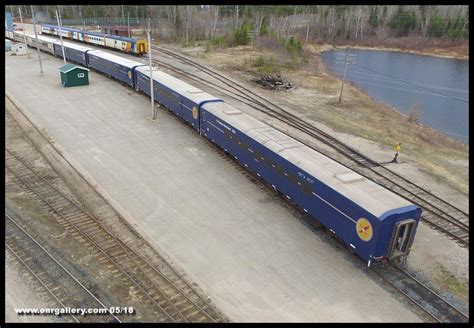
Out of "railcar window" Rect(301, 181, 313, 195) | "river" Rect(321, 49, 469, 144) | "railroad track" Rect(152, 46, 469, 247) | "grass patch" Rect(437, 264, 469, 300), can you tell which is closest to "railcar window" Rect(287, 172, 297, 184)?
"railcar window" Rect(301, 181, 313, 195)

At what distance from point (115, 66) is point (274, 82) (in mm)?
19118

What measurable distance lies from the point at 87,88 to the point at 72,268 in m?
30.8

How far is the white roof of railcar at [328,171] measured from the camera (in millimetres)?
15312

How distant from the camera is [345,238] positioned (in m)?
16.4

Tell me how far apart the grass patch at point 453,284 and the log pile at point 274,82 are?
110ft

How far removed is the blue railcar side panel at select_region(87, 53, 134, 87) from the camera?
41.3m

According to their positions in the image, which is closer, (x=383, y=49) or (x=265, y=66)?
(x=265, y=66)

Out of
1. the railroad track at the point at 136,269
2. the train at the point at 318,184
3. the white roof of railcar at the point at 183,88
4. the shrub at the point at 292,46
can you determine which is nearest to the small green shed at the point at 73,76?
the white roof of railcar at the point at 183,88


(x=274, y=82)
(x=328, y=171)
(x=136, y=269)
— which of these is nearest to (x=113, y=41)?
(x=274, y=82)

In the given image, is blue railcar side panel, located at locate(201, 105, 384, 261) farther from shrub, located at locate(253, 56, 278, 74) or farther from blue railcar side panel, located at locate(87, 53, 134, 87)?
shrub, located at locate(253, 56, 278, 74)

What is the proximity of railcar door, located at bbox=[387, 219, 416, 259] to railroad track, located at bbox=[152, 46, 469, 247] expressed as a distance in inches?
196

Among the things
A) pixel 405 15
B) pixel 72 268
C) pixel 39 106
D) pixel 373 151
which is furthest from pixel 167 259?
pixel 405 15

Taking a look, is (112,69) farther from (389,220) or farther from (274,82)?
(389,220)

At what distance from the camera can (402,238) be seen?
1530 cm
